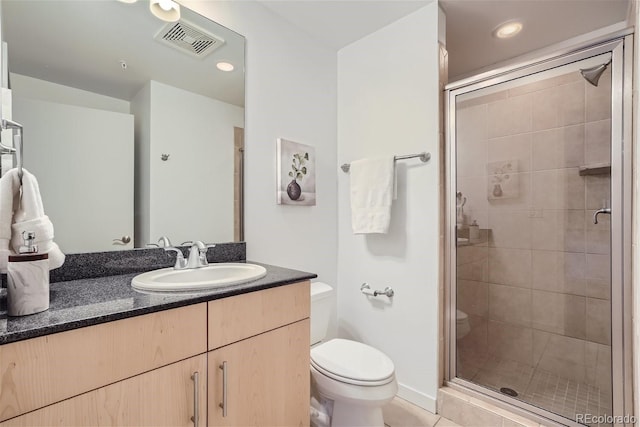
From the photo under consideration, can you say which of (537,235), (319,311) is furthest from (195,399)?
(537,235)

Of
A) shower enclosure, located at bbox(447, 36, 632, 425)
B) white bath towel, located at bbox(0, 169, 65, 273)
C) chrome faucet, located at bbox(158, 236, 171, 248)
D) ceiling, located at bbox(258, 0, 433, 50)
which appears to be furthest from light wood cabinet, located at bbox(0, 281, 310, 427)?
ceiling, located at bbox(258, 0, 433, 50)

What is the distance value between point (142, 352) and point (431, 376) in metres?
1.51

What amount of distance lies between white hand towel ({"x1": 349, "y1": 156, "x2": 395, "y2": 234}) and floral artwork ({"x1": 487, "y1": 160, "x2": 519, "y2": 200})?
607mm

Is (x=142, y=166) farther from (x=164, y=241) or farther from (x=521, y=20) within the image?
(x=521, y=20)

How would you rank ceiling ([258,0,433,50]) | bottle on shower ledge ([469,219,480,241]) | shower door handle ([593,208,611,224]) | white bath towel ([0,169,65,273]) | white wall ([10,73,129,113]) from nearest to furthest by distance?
1. white bath towel ([0,169,65,273])
2. white wall ([10,73,129,113])
3. shower door handle ([593,208,611,224])
4. ceiling ([258,0,433,50])
5. bottle on shower ledge ([469,219,480,241])

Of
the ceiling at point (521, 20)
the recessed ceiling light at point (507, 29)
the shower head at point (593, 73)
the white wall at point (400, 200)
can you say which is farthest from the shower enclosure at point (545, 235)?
the recessed ceiling light at point (507, 29)

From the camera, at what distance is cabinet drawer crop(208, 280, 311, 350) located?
0.97 m

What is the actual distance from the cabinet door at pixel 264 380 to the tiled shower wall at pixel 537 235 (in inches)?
42.1

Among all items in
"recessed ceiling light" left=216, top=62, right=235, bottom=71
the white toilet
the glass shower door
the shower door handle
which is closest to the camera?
the white toilet

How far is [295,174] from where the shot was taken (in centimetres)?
189

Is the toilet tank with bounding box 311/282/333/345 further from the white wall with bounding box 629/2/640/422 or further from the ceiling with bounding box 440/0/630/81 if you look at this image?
the ceiling with bounding box 440/0/630/81

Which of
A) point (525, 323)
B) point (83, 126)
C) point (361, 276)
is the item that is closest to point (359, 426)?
point (361, 276)

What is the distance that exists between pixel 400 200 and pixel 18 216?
5.53 ft

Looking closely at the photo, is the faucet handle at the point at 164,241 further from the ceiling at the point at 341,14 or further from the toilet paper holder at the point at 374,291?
the ceiling at the point at 341,14
